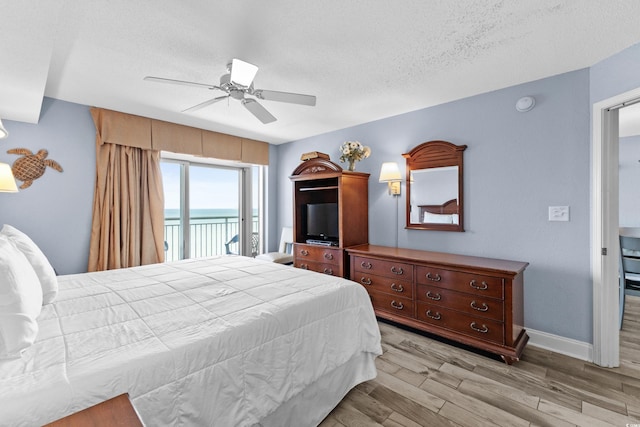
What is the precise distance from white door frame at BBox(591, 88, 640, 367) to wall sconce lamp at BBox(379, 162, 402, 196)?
168 centimetres

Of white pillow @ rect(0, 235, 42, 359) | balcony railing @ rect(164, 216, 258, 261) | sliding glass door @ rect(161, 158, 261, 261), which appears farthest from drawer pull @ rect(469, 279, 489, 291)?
balcony railing @ rect(164, 216, 258, 261)

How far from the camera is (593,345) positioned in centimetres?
234

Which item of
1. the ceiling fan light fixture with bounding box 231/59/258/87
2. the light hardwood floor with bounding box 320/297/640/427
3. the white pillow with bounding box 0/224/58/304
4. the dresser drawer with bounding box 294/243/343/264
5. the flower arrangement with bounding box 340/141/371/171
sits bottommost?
the light hardwood floor with bounding box 320/297/640/427

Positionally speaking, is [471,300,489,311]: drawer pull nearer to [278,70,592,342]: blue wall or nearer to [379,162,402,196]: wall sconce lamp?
[278,70,592,342]: blue wall

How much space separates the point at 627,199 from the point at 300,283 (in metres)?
5.71

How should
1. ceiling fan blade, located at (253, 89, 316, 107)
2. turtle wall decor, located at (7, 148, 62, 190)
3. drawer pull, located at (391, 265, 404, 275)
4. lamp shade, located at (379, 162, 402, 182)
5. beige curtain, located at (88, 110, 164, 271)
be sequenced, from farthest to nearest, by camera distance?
1. lamp shade, located at (379, 162, 402, 182)
2. beige curtain, located at (88, 110, 164, 271)
3. drawer pull, located at (391, 265, 404, 275)
4. turtle wall decor, located at (7, 148, 62, 190)
5. ceiling fan blade, located at (253, 89, 316, 107)

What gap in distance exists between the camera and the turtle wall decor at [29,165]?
281 cm

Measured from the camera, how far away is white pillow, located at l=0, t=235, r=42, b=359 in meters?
1.05

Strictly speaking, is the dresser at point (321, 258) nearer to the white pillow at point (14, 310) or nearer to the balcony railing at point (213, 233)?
the balcony railing at point (213, 233)

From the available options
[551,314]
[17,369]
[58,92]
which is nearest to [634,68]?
[551,314]

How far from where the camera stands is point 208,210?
490 centimetres

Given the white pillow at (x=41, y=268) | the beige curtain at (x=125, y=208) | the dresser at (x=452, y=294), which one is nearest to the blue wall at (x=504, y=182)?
the beige curtain at (x=125, y=208)

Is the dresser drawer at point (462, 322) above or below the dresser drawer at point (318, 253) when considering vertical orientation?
below

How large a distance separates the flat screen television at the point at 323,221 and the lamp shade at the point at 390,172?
73 centimetres
